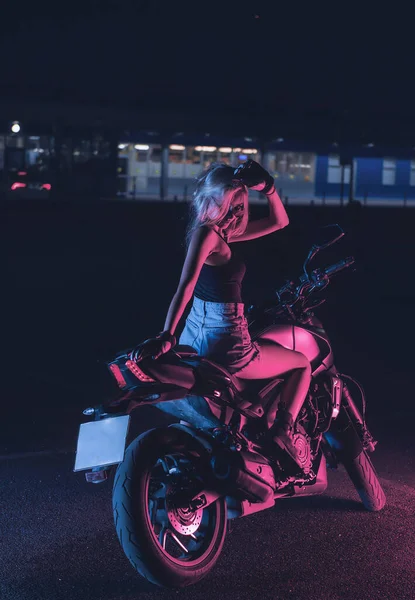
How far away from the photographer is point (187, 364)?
4188 mm

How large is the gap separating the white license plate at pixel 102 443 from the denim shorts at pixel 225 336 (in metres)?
0.69

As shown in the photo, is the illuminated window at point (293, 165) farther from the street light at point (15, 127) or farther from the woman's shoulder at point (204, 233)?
the woman's shoulder at point (204, 233)

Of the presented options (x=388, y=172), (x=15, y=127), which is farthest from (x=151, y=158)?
(x=388, y=172)

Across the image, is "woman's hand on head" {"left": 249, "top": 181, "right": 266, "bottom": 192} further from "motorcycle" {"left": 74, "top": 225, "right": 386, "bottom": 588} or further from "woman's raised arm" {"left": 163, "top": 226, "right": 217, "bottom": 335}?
"motorcycle" {"left": 74, "top": 225, "right": 386, "bottom": 588}

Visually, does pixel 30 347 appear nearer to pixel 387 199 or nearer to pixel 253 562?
pixel 253 562

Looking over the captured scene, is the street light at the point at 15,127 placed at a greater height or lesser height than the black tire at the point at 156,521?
greater

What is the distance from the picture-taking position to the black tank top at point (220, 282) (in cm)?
444

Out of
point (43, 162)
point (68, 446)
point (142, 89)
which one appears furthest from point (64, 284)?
point (142, 89)

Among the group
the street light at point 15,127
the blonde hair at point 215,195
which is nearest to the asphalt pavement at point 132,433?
the blonde hair at point 215,195

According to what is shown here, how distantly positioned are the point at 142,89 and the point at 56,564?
195 ft

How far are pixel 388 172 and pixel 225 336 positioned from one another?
213 ft

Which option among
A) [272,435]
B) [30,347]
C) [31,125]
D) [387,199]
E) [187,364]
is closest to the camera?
[187,364]

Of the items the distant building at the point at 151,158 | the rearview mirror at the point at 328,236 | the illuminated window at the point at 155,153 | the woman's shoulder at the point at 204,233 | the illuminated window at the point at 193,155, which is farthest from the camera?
the illuminated window at the point at 193,155

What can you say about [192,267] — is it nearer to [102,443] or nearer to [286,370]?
[286,370]
